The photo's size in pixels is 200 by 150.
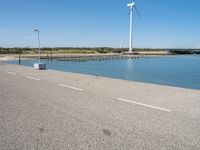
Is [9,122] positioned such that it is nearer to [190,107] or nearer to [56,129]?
[56,129]

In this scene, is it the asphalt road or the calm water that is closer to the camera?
the asphalt road

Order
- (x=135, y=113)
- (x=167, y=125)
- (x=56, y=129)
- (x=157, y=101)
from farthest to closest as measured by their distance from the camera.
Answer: (x=157, y=101) → (x=135, y=113) → (x=167, y=125) → (x=56, y=129)

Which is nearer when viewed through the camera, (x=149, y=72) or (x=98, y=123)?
(x=98, y=123)

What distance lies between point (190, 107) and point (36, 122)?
14.6ft

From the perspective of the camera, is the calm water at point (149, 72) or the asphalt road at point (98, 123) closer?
the asphalt road at point (98, 123)

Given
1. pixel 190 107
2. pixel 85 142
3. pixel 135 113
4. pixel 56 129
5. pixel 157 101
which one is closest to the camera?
pixel 85 142

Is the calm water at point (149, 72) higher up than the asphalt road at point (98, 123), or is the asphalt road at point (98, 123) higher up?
the asphalt road at point (98, 123)

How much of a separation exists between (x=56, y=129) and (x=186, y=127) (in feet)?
9.01

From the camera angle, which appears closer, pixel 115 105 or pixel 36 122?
pixel 36 122

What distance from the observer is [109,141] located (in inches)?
163

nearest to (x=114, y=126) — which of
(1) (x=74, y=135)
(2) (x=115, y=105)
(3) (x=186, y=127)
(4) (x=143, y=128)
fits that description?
(4) (x=143, y=128)

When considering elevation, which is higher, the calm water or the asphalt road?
the asphalt road

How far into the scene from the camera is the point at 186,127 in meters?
4.97

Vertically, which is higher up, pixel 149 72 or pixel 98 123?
pixel 98 123
